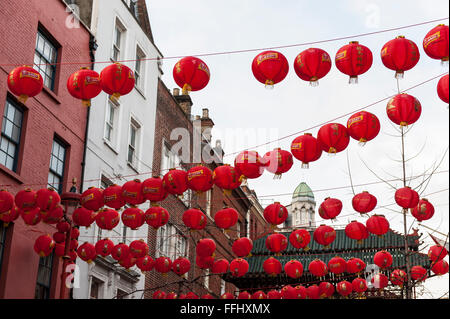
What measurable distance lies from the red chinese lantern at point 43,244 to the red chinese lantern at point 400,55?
9.96m

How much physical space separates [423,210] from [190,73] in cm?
808

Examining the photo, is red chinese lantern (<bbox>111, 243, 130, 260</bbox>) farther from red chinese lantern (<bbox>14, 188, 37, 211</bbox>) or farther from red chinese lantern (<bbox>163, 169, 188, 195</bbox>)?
red chinese lantern (<bbox>163, 169, 188, 195</bbox>)

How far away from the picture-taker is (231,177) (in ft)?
47.6

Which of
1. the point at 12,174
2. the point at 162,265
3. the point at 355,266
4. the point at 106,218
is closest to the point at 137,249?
the point at 106,218

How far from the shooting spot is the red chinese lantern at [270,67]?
Result: 41.2 ft

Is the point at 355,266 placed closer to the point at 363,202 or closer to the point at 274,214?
the point at 363,202

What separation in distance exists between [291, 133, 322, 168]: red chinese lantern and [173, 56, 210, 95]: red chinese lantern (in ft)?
8.47

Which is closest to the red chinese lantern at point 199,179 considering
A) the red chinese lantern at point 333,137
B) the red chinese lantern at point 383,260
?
the red chinese lantern at point 333,137

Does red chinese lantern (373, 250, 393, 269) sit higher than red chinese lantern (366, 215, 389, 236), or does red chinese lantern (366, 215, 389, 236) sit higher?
red chinese lantern (366, 215, 389, 236)

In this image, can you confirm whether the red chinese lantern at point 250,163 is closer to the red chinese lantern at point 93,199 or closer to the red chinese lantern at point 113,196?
the red chinese lantern at point 113,196

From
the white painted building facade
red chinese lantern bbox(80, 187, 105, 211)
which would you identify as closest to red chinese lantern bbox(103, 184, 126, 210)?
red chinese lantern bbox(80, 187, 105, 211)

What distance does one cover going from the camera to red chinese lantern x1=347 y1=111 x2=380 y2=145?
43.0ft

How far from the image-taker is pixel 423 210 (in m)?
16.7
